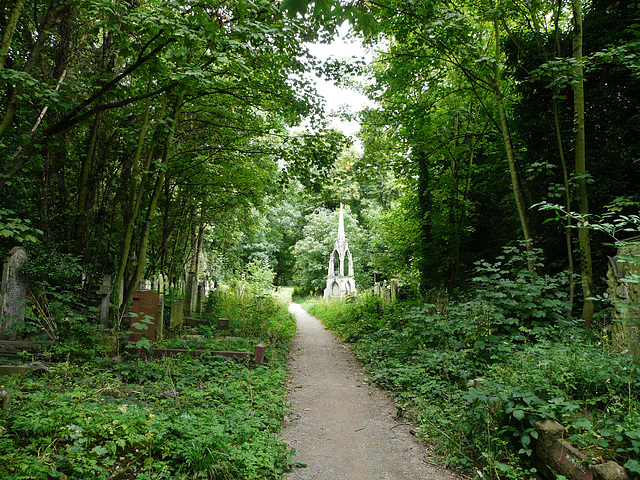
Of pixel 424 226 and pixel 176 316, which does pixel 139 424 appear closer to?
pixel 176 316

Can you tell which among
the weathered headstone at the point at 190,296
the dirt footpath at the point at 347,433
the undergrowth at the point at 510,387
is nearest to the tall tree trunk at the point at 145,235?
the weathered headstone at the point at 190,296

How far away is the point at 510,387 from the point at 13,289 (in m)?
6.95

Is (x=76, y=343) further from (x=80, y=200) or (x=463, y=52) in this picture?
(x=463, y=52)

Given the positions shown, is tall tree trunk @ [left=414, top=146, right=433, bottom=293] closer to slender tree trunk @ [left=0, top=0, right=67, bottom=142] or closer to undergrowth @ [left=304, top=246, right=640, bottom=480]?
undergrowth @ [left=304, top=246, right=640, bottom=480]

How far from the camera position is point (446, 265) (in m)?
11.3

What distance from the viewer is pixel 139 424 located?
11.0 ft

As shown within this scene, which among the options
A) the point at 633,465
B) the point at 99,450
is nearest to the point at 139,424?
the point at 99,450

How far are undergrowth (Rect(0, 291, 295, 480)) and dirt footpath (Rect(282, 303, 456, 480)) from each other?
1.03 feet

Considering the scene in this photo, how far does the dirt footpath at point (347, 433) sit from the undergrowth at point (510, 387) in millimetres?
278

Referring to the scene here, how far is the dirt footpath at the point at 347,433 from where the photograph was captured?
3.64 m

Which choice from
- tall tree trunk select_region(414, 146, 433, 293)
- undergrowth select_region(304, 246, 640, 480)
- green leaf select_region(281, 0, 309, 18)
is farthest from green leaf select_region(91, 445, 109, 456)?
tall tree trunk select_region(414, 146, 433, 293)

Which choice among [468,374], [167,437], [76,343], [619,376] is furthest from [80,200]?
[619,376]

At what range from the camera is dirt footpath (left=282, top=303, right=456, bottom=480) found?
364cm

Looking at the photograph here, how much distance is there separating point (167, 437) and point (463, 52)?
713cm
